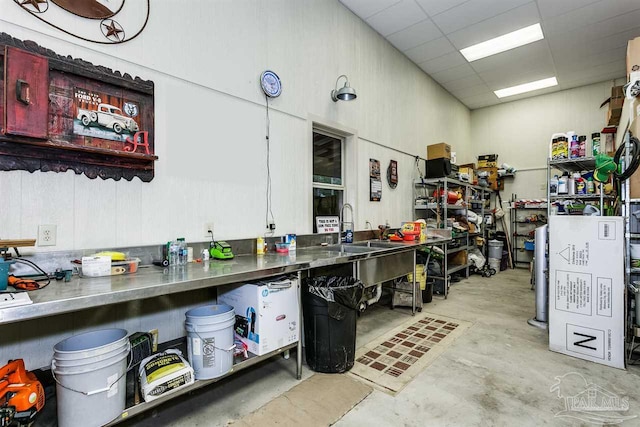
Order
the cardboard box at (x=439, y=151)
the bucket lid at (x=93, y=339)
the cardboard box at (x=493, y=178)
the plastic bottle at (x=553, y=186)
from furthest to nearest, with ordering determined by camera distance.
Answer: the cardboard box at (x=493, y=178) < the cardboard box at (x=439, y=151) < the plastic bottle at (x=553, y=186) < the bucket lid at (x=93, y=339)

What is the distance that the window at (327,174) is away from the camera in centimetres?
379

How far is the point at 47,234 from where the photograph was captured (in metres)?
1.81

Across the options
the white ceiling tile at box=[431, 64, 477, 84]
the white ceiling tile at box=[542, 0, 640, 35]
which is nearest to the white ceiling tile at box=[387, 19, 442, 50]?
the white ceiling tile at box=[431, 64, 477, 84]

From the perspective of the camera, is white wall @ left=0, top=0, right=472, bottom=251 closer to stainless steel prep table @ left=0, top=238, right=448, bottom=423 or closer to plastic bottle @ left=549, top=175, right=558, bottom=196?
stainless steel prep table @ left=0, top=238, right=448, bottom=423

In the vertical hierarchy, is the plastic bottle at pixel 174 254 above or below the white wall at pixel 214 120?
below

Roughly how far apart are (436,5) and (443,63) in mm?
1694

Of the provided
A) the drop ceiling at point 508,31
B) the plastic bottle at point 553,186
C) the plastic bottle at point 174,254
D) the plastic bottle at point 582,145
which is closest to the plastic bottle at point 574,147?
the plastic bottle at point 582,145

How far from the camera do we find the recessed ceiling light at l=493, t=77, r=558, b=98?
6324mm

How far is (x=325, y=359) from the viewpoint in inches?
94.6

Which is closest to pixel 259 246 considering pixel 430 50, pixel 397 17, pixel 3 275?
pixel 3 275

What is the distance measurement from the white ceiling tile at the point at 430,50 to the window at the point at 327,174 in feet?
7.61

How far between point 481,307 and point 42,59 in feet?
16.1

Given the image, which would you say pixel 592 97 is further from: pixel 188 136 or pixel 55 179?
pixel 55 179

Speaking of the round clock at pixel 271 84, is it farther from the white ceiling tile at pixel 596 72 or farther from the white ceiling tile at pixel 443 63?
the white ceiling tile at pixel 596 72
